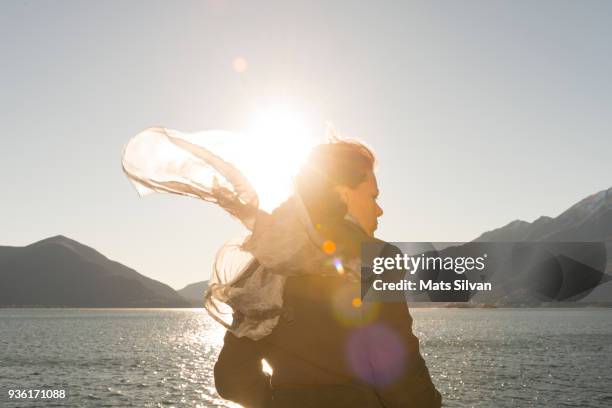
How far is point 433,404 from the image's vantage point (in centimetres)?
171

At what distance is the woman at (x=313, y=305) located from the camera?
5.64 feet

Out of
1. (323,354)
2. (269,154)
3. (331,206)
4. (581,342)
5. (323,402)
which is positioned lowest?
(581,342)

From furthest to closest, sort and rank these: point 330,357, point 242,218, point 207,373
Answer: point 207,373 < point 242,218 < point 330,357

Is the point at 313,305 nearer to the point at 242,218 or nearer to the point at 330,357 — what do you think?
the point at 330,357

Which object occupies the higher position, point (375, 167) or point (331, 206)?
point (375, 167)

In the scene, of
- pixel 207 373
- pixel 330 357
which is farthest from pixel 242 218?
pixel 207 373

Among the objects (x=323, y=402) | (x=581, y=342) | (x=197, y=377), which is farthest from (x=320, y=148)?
(x=581, y=342)

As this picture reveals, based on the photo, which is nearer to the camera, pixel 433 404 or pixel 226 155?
pixel 433 404

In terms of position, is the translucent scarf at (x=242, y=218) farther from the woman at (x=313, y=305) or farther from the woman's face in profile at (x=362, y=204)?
the woman's face in profile at (x=362, y=204)

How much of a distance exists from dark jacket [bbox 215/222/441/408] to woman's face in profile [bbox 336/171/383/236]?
0.24 metres

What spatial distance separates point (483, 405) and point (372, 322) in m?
53.7

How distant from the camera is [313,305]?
77.2 inches

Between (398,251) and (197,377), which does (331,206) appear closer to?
(398,251)

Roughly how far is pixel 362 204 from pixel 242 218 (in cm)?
43
